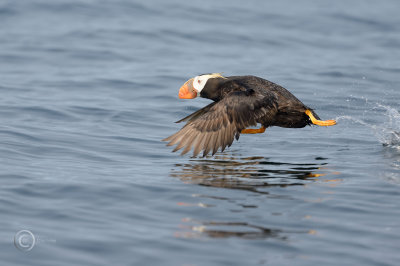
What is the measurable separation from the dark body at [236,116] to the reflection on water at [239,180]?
0.80ft

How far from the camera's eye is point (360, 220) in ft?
17.7

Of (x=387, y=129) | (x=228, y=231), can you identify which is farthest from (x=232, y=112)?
(x=387, y=129)

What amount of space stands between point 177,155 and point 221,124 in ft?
2.67

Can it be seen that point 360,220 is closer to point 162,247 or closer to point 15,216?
point 162,247

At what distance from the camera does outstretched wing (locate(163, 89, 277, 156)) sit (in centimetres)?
709

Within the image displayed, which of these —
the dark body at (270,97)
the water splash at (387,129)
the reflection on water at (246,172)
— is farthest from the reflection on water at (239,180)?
the water splash at (387,129)

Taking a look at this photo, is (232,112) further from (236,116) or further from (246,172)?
(246,172)

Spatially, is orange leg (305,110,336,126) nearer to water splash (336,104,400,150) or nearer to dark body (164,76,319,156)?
dark body (164,76,319,156)

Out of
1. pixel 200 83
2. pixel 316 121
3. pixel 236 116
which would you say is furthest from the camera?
pixel 200 83

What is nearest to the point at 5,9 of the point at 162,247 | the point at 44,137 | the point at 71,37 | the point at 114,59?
the point at 71,37

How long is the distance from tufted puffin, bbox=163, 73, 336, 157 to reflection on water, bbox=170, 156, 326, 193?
0.65ft

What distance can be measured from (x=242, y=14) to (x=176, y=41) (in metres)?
3.16

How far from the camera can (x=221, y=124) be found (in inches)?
282

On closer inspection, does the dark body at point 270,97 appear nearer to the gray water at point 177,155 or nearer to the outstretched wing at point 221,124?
the outstretched wing at point 221,124
